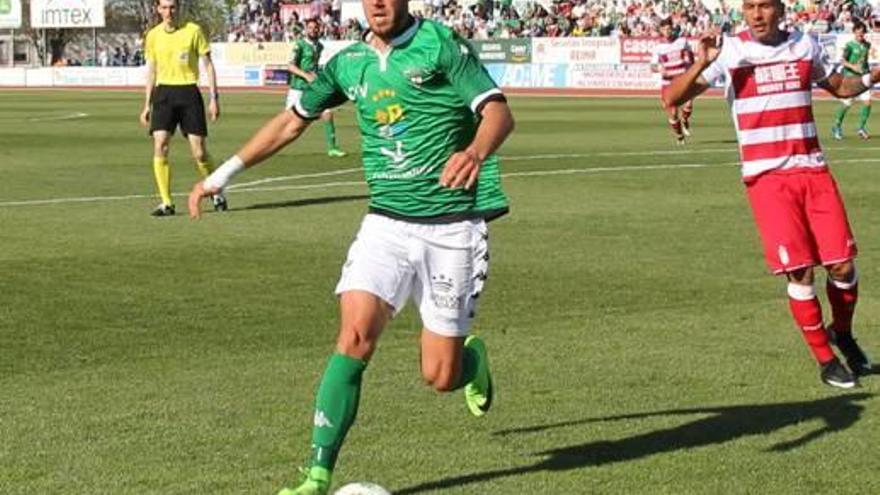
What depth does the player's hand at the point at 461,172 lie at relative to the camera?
5.75m

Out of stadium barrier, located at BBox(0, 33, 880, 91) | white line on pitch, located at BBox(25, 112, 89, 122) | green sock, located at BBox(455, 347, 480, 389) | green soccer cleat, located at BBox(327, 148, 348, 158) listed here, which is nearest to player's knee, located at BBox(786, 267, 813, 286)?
green sock, located at BBox(455, 347, 480, 389)

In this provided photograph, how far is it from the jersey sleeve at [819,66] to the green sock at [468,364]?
2.68 meters

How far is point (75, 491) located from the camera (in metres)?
6.32

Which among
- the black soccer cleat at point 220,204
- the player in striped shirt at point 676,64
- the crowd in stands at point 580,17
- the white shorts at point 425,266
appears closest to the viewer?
the white shorts at point 425,266

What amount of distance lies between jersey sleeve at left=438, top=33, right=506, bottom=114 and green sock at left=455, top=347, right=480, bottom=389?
1.21 meters

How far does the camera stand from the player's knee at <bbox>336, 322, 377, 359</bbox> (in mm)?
6246

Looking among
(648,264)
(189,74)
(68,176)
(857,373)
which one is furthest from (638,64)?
(857,373)

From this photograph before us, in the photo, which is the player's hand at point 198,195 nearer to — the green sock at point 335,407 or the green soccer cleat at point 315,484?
the green sock at point 335,407

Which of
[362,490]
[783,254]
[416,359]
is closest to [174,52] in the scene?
[416,359]

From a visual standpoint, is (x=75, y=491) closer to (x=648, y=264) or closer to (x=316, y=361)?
(x=316, y=361)

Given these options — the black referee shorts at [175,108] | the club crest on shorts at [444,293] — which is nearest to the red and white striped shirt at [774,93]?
the club crest on shorts at [444,293]

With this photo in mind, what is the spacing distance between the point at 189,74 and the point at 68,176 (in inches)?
217

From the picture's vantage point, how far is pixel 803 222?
28.6ft

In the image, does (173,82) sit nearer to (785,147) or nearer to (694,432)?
(785,147)
